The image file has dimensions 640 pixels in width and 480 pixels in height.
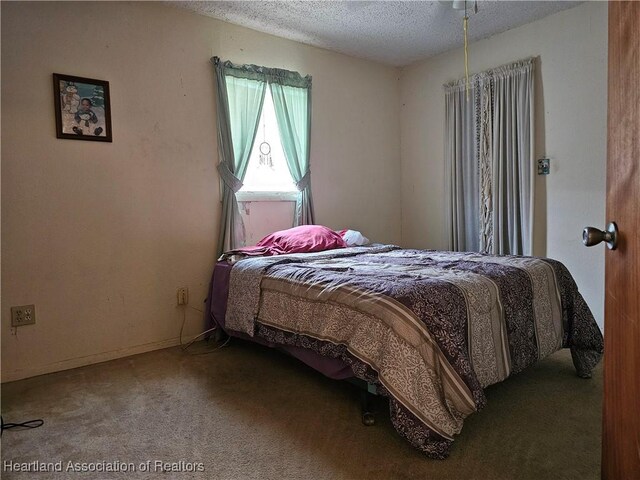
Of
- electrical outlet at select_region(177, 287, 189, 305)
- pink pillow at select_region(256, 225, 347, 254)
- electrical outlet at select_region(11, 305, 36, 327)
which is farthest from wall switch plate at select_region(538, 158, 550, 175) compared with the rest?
electrical outlet at select_region(11, 305, 36, 327)

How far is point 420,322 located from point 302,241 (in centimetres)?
164

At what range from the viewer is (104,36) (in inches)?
105

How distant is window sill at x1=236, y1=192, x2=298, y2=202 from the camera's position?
3318 mm

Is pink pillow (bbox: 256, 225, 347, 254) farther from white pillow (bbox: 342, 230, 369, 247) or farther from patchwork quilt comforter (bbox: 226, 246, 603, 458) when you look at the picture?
patchwork quilt comforter (bbox: 226, 246, 603, 458)

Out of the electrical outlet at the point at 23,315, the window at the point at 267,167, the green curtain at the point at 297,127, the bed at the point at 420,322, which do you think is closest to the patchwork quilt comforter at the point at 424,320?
the bed at the point at 420,322

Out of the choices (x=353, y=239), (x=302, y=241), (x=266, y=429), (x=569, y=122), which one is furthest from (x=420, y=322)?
(x=569, y=122)

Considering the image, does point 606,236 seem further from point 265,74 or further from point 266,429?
point 265,74

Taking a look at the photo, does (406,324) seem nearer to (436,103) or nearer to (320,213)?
(320,213)

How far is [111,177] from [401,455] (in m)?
2.36

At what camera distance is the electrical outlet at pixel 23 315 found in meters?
2.39

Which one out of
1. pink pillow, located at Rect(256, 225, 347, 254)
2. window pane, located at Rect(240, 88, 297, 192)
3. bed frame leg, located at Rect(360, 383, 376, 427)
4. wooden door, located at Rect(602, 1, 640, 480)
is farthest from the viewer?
window pane, located at Rect(240, 88, 297, 192)

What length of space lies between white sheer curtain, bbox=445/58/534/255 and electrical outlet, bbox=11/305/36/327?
3.32 m

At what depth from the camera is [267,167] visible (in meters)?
3.47

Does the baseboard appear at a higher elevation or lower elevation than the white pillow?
lower
